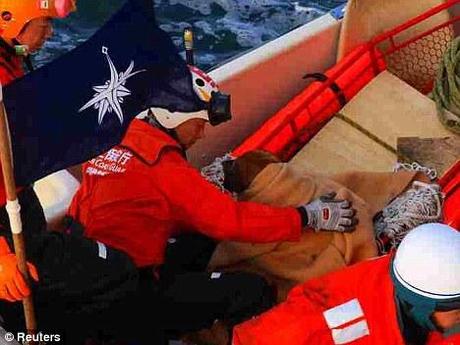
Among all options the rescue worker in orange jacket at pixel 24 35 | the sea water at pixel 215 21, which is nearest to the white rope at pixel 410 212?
the rescue worker in orange jacket at pixel 24 35

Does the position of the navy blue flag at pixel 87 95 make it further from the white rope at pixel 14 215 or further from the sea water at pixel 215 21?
the sea water at pixel 215 21

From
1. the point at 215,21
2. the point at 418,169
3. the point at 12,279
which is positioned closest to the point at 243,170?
the point at 418,169

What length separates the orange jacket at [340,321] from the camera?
2607 millimetres

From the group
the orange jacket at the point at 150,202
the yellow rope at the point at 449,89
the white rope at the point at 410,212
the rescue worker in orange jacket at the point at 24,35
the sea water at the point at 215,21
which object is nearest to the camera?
the rescue worker in orange jacket at the point at 24,35

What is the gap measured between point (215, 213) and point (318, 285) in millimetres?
556

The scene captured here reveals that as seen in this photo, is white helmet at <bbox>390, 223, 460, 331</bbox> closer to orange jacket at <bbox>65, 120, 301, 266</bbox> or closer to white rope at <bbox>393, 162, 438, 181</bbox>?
orange jacket at <bbox>65, 120, 301, 266</bbox>

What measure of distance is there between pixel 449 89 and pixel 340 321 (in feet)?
7.80

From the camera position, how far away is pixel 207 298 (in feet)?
10.6

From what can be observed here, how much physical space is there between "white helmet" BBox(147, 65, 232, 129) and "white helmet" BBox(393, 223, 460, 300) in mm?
992

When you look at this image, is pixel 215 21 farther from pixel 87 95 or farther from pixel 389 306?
pixel 389 306

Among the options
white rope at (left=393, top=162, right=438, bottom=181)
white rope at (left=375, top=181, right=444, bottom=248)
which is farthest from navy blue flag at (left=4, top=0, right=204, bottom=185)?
white rope at (left=393, top=162, right=438, bottom=181)

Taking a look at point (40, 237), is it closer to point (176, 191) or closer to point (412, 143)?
point (176, 191)

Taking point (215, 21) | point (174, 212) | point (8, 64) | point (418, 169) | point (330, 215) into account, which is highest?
point (8, 64)

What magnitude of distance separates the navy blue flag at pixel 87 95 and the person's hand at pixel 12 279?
9.0 inches
